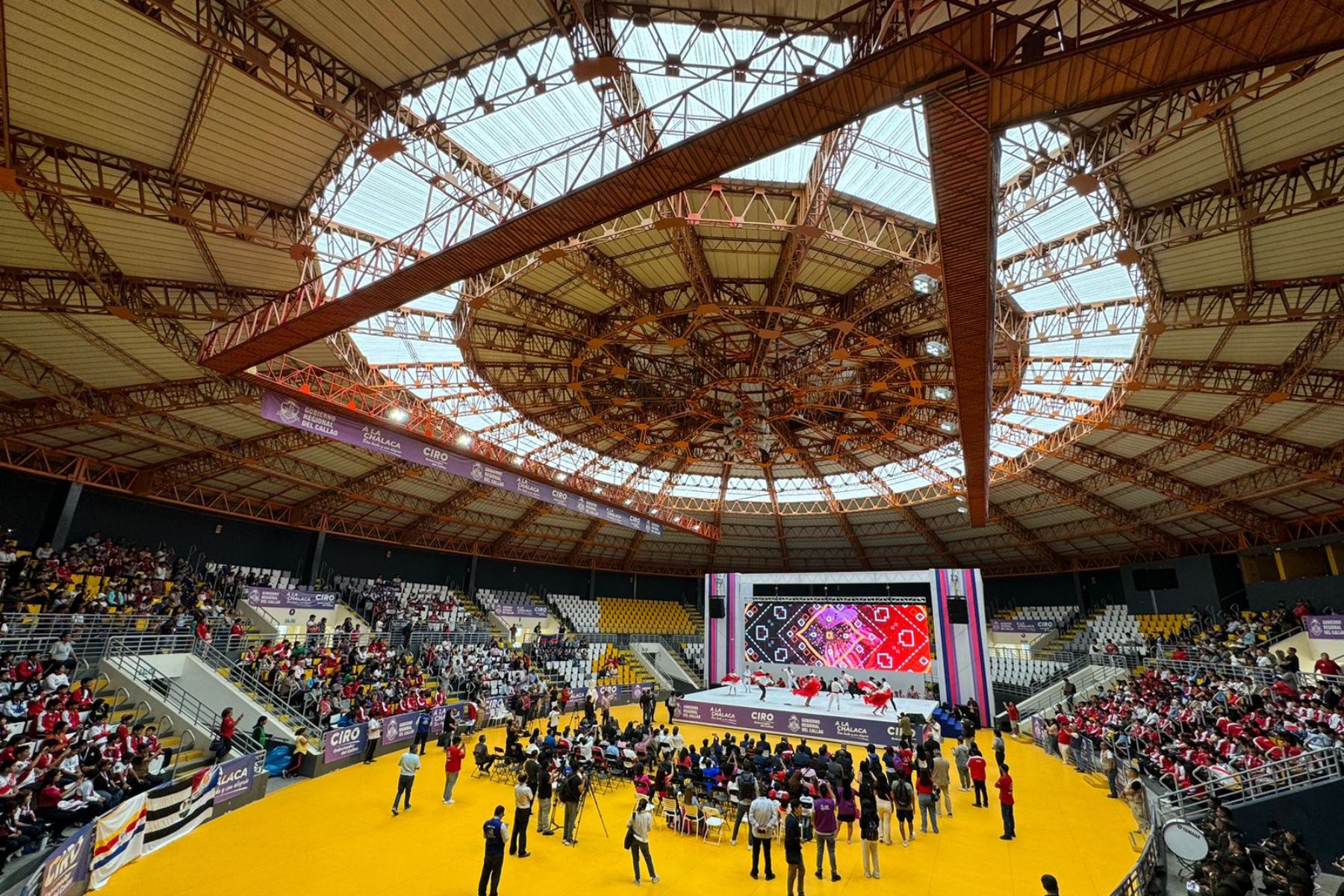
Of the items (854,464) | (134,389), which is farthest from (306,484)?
(854,464)

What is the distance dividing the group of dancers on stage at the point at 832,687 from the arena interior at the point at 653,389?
383mm

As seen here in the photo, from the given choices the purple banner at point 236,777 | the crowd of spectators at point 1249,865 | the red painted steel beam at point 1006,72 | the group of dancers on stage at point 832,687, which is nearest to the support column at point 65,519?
the purple banner at point 236,777

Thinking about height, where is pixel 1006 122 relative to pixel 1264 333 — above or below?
below

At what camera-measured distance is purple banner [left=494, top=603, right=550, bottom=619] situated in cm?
4244

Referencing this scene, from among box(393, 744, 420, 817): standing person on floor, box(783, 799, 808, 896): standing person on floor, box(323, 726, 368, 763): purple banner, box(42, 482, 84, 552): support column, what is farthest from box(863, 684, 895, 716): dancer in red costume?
box(42, 482, 84, 552): support column

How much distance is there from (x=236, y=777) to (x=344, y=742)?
17.5 feet

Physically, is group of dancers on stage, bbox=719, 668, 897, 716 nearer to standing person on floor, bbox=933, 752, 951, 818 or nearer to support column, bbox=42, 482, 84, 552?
standing person on floor, bbox=933, 752, 951, 818

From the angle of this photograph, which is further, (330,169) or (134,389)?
(134,389)

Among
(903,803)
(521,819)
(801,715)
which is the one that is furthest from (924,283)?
(801,715)

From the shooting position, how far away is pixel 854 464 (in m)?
37.3

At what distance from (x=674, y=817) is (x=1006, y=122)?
15.5 meters

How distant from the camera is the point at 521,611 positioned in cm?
4353

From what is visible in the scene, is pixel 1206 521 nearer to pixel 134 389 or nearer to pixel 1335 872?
pixel 1335 872

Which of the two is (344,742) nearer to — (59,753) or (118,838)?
(59,753)
